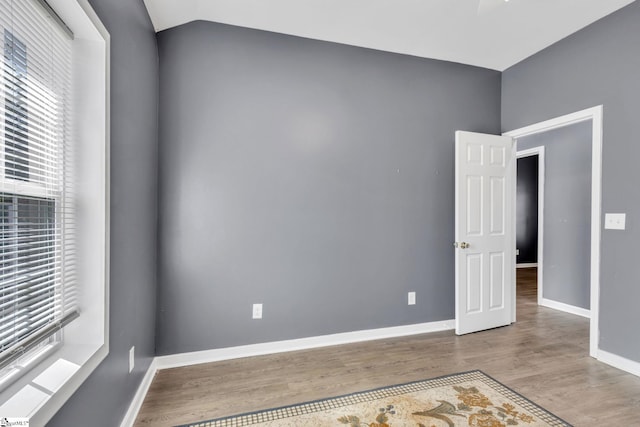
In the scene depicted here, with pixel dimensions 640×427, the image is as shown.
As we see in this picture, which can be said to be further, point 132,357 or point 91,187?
point 132,357

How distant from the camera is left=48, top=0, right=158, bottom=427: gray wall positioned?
4.58 feet

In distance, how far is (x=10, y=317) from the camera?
0.98 m

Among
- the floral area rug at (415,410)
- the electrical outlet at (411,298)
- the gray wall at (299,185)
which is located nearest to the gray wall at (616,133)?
the gray wall at (299,185)

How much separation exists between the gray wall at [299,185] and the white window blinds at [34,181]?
1.15 m

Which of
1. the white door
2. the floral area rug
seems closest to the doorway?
the white door

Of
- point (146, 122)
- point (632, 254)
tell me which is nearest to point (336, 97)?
point (146, 122)

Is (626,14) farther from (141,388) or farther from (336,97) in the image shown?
(141,388)

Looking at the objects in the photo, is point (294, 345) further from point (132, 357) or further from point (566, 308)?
point (566, 308)

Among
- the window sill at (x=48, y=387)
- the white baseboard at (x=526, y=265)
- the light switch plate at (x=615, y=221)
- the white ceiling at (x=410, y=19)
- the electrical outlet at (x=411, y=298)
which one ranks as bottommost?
the white baseboard at (x=526, y=265)

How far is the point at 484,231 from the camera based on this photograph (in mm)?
3199

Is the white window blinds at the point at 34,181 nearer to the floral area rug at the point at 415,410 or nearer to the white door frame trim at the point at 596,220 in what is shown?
the floral area rug at the point at 415,410

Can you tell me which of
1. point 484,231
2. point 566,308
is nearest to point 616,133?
point 484,231

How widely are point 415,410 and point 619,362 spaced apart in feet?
6.02

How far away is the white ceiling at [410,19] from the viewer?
235 cm
